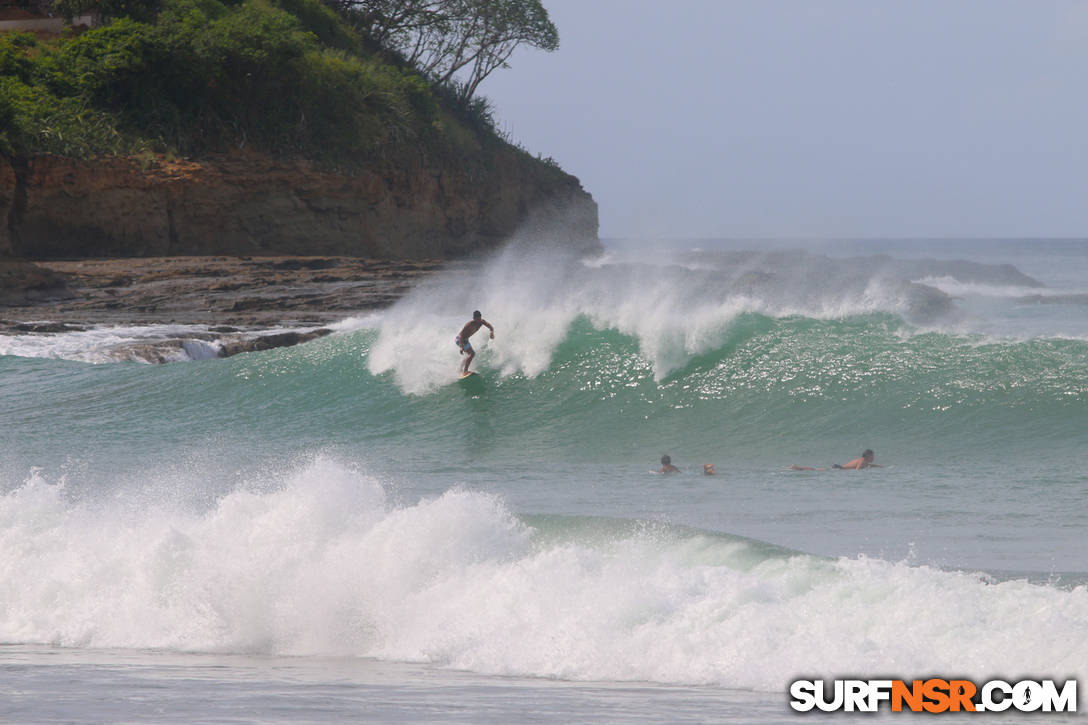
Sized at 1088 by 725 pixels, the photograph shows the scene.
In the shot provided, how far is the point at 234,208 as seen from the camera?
3195 cm

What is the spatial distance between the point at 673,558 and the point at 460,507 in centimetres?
124

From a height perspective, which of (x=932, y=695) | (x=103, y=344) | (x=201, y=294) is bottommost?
(x=103, y=344)

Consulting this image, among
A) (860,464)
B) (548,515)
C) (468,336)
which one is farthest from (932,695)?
(468,336)

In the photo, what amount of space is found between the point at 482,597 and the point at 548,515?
7.88 feet

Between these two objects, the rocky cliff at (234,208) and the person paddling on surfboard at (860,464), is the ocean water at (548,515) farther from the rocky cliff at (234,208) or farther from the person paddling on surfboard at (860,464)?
the rocky cliff at (234,208)

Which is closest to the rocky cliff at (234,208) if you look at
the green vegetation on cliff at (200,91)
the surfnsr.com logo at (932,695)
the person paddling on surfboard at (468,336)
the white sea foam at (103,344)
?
the green vegetation on cliff at (200,91)

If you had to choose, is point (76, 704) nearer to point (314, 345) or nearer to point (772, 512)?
point (772, 512)

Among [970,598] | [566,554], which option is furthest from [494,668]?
[970,598]

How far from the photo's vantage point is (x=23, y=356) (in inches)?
702

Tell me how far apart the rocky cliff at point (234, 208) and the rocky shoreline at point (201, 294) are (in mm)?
2163

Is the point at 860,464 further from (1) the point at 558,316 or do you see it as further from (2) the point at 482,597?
(2) the point at 482,597

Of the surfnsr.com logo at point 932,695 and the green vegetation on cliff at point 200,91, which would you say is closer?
the surfnsr.com logo at point 932,695

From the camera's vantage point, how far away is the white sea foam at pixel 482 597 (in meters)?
4.93

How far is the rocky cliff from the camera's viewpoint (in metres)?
29.0
